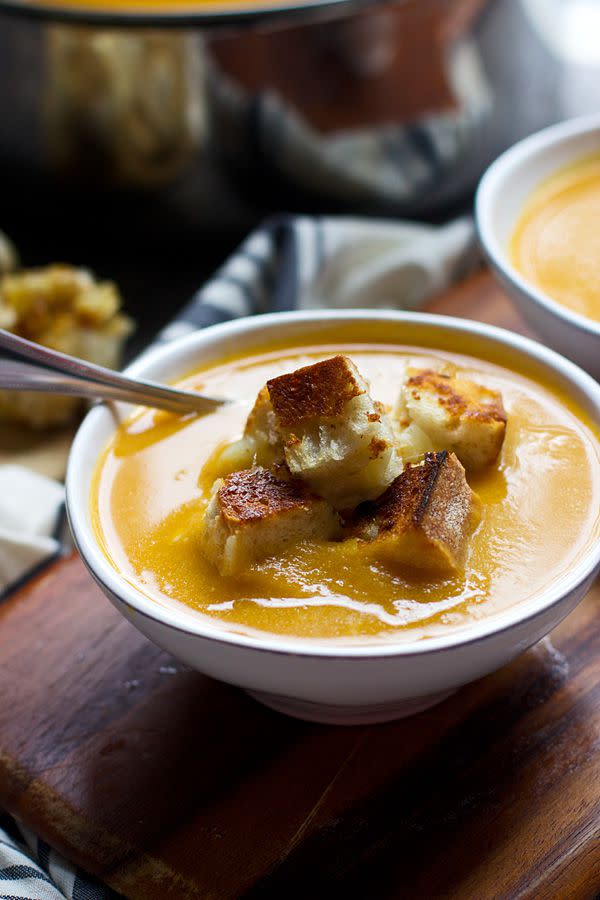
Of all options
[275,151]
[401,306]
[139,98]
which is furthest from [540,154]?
[139,98]

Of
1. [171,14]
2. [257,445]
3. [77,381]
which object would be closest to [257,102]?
[171,14]

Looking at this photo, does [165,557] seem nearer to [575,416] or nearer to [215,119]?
[575,416]

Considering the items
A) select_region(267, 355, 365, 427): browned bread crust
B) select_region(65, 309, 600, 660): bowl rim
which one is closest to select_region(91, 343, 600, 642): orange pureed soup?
select_region(65, 309, 600, 660): bowl rim

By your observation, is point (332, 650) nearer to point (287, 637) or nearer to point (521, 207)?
point (287, 637)

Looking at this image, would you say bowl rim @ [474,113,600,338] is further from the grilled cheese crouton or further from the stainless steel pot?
the grilled cheese crouton

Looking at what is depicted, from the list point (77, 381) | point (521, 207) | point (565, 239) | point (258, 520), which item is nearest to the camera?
point (258, 520)

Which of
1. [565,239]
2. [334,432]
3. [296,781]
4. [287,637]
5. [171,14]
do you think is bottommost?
[296,781]
